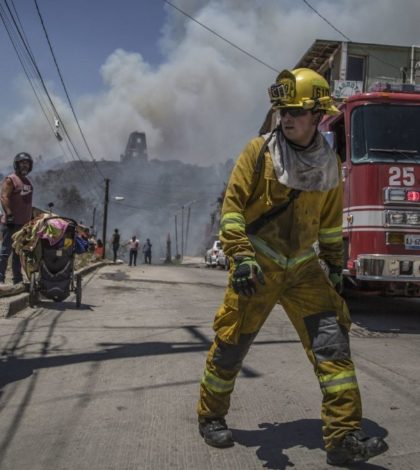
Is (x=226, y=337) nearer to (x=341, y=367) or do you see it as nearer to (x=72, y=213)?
(x=341, y=367)

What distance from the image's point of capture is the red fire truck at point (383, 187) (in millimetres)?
6648

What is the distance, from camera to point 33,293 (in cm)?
747

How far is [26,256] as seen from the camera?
718 cm

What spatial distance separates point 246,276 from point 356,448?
94 cm

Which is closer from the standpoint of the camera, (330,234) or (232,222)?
(232,222)

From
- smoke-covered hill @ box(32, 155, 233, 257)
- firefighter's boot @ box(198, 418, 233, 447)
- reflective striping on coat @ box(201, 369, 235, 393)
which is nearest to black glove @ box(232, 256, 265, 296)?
reflective striping on coat @ box(201, 369, 235, 393)

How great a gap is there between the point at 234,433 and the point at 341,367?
2.62 ft

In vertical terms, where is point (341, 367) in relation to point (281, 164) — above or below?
below

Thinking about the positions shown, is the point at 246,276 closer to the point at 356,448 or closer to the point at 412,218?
the point at 356,448

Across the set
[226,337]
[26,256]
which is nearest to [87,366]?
[226,337]

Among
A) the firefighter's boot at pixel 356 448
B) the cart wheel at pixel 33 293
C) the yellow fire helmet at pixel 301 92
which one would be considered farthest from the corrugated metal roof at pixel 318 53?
the firefighter's boot at pixel 356 448

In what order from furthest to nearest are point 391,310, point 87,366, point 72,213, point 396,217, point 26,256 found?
point 72,213 < point 391,310 < point 26,256 < point 396,217 < point 87,366

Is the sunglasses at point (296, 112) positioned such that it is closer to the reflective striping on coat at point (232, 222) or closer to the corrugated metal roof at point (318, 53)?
the reflective striping on coat at point (232, 222)

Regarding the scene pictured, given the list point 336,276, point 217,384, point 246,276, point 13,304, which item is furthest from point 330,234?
point 13,304
